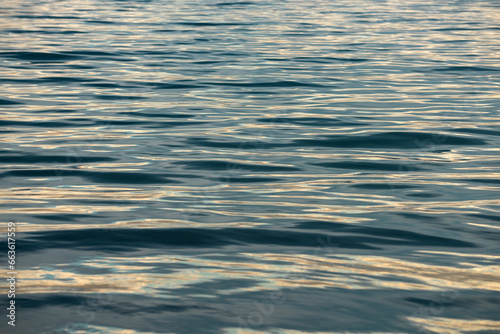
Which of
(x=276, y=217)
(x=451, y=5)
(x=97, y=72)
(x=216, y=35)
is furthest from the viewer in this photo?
(x=451, y=5)

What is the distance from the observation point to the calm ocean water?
5004 mm

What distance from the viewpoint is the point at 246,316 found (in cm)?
483

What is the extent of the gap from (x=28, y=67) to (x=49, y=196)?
10.3 metres

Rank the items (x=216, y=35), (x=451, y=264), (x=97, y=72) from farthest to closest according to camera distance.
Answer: (x=216, y=35) → (x=97, y=72) → (x=451, y=264)

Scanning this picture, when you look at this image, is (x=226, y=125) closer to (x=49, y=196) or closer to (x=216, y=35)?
(x=49, y=196)

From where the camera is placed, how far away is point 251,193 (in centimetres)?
768

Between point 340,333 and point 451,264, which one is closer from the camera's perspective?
point 340,333

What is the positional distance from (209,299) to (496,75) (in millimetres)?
12702

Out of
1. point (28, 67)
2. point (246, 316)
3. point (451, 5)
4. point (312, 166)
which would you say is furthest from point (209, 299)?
point (451, 5)

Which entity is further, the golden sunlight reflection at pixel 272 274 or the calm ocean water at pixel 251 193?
the golden sunlight reflection at pixel 272 274

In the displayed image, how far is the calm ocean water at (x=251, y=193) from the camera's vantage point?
5.00 metres

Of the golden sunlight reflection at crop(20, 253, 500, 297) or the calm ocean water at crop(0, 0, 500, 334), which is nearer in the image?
the calm ocean water at crop(0, 0, 500, 334)

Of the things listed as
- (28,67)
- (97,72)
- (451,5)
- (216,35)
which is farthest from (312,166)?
(451,5)

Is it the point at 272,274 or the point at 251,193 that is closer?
the point at 272,274
